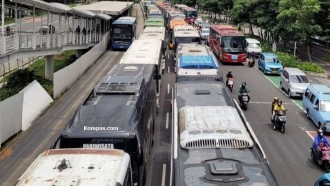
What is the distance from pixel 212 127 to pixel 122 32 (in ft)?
106

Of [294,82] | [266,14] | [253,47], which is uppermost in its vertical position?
[266,14]

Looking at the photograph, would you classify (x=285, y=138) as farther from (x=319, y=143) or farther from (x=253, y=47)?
(x=253, y=47)

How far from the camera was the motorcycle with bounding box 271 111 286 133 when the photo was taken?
1950 centimetres

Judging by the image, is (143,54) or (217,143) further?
(143,54)

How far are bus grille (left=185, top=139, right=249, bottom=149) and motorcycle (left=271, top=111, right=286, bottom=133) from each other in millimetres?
9723

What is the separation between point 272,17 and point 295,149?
29361 millimetres

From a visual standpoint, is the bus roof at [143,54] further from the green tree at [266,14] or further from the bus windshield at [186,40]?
the green tree at [266,14]

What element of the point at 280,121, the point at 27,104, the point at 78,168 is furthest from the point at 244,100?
the point at 78,168

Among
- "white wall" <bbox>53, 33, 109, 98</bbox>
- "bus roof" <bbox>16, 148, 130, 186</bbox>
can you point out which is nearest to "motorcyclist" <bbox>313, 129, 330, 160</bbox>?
"bus roof" <bbox>16, 148, 130, 186</bbox>

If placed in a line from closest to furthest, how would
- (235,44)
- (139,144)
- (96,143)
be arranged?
(96,143), (139,144), (235,44)

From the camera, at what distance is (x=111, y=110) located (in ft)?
39.0

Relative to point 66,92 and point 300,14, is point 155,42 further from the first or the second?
point 300,14

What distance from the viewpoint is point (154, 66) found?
21125 mm

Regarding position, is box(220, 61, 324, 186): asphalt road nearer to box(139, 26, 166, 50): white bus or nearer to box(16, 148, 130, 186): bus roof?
box(16, 148, 130, 186): bus roof
